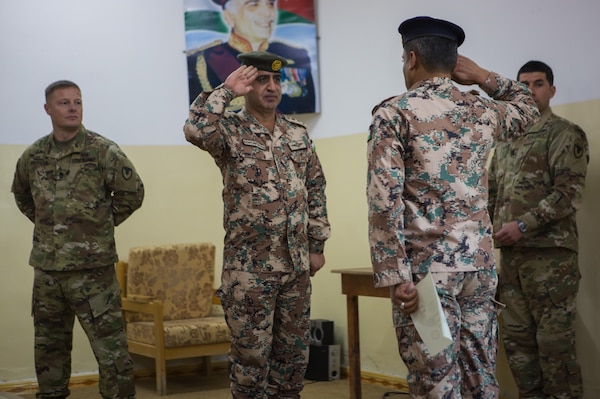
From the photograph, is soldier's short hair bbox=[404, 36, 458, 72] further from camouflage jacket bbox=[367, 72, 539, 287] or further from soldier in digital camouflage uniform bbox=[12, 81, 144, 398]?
soldier in digital camouflage uniform bbox=[12, 81, 144, 398]

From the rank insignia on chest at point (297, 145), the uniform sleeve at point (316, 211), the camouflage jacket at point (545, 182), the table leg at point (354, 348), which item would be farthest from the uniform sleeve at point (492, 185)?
the rank insignia on chest at point (297, 145)

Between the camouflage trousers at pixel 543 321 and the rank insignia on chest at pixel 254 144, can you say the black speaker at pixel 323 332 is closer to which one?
the camouflage trousers at pixel 543 321

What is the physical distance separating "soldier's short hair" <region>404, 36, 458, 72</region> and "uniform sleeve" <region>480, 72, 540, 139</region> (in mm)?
227

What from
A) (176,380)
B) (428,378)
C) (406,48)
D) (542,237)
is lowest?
(176,380)

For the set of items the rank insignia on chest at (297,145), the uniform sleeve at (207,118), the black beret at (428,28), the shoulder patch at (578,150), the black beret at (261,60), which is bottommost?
the shoulder patch at (578,150)

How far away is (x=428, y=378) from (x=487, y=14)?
3.24m


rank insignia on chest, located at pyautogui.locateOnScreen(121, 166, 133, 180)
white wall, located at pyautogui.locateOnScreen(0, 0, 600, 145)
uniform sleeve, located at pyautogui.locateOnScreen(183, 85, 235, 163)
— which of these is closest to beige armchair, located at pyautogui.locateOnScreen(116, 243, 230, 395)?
white wall, located at pyautogui.locateOnScreen(0, 0, 600, 145)

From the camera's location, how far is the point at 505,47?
5137mm

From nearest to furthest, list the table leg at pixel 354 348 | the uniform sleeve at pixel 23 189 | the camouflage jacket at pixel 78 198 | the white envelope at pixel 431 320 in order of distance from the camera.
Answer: the white envelope at pixel 431 320 → the camouflage jacket at pixel 78 198 → the uniform sleeve at pixel 23 189 → the table leg at pixel 354 348

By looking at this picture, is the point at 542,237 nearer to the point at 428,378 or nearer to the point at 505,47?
the point at 505,47

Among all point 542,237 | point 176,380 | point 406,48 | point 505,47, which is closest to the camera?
point 406,48

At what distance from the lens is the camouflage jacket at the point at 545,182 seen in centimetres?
445

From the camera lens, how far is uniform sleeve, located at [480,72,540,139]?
117 inches

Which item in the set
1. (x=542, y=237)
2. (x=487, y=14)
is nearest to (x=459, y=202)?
(x=542, y=237)
